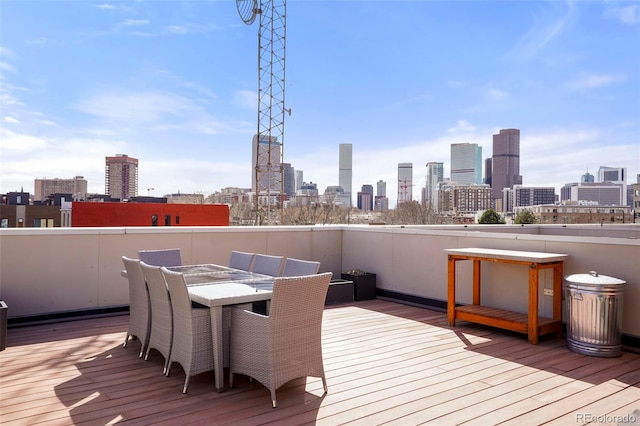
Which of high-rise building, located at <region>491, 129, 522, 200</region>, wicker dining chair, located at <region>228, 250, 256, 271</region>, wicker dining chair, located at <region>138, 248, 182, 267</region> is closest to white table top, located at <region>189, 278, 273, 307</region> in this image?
wicker dining chair, located at <region>228, 250, 256, 271</region>

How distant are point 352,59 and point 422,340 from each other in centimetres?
1749

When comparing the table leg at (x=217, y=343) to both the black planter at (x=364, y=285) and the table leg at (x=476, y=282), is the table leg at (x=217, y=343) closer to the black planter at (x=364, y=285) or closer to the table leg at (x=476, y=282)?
the table leg at (x=476, y=282)

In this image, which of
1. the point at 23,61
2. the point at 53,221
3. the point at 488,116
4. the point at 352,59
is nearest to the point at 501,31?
the point at 352,59

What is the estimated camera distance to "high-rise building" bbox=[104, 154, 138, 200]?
47812 millimetres

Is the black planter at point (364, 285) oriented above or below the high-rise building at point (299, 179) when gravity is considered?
below

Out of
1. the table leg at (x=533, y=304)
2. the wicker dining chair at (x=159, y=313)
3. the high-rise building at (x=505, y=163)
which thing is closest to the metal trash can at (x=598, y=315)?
the table leg at (x=533, y=304)

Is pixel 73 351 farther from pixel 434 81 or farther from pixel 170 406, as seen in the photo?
pixel 434 81

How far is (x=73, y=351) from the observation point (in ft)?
13.5

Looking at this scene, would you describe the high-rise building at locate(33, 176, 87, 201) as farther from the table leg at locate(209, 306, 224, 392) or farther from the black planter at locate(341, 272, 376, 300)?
the table leg at locate(209, 306, 224, 392)

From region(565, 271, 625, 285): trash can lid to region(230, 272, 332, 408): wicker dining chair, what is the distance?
8.37ft

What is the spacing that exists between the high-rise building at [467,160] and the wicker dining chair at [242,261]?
170 ft

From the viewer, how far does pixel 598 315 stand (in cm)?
409

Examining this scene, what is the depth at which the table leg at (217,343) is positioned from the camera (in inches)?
124

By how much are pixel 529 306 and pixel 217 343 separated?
299 centimetres
